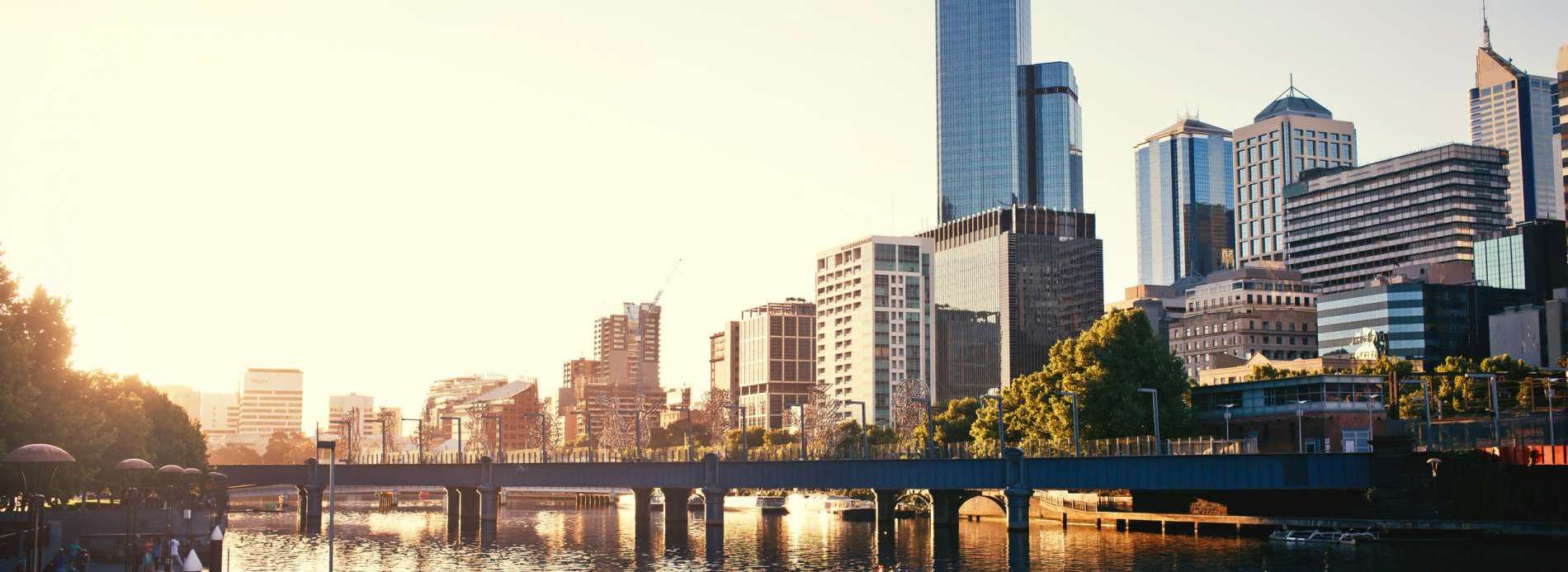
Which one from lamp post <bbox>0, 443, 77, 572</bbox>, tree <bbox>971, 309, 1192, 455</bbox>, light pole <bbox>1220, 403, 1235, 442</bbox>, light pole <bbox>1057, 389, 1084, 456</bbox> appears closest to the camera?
lamp post <bbox>0, 443, 77, 572</bbox>

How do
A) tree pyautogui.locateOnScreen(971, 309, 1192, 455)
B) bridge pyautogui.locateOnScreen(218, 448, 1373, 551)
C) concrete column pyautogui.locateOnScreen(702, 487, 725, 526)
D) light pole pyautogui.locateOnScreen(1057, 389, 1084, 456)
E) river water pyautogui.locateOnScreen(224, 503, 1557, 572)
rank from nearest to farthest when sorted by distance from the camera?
river water pyautogui.locateOnScreen(224, 503, 1557, 572), bridge pyautogui.locateOnScreen(218, 448, 1373, 551), light pole pyautogui.locateOnScreen(1057, 389, 1084, 456), tree pyautogui.locateOnScreen(971, 309, 1192, 455), concrete column pyautogui.locateOnScreen(702, 487, 725, 526)

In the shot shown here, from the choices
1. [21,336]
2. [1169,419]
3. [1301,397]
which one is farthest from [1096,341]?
[21,336]

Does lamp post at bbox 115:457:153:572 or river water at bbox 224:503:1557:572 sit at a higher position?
lamp post at bbox 115:457:153:572

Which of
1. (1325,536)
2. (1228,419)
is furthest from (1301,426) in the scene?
(1325,536)

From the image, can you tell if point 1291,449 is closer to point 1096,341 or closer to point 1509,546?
point 1096,341

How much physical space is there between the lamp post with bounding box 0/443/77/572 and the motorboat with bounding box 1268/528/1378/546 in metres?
96.9

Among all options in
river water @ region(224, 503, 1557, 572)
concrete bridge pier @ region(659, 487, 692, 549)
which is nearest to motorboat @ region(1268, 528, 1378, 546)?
river water @ region(224, 503, 1557, 572)

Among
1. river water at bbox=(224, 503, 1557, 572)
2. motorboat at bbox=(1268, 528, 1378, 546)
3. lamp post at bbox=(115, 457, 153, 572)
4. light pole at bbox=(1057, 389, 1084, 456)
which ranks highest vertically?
light pole at bbox=(1057, 389, 1084, 456)

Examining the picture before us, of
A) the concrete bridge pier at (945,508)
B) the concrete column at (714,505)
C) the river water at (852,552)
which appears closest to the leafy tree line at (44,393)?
the river water at (852,552)

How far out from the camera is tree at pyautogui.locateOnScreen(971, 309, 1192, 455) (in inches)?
6427

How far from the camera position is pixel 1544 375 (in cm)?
18625

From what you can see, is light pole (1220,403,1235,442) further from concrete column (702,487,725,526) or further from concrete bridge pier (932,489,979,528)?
concrete column (702,487,725,526)

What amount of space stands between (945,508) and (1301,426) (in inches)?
1568

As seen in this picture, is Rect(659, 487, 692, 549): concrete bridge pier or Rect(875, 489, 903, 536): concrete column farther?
Rect(659, 487, 692, 549): concrete bridge pier
